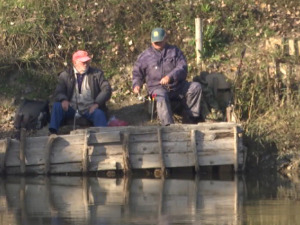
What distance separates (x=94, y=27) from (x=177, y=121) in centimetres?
323

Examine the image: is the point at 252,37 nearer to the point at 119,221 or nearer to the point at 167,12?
the point at 167,12

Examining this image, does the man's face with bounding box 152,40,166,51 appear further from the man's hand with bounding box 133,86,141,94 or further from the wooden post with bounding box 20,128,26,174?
the wooden post with bounding box 20,128,26,174

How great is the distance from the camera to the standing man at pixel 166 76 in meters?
17.0

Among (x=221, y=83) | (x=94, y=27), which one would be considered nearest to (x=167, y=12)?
(x=94, y=27)

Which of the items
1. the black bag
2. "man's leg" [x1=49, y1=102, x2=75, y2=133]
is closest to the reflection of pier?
"man's leg" [x1=49, y1=102, x2=75, y2=133]

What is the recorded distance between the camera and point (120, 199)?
45.8 feet

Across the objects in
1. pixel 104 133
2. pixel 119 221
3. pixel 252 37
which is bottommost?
pixel 119 221

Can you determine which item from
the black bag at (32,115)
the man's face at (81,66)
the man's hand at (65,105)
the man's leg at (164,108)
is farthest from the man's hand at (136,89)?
the black bag at (32,115)

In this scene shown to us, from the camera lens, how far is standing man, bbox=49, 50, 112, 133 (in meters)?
16.9

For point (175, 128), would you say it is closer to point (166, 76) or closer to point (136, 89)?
point (166, 76)

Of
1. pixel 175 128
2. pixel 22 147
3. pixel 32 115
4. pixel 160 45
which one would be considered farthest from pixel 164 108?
pixel 22 147

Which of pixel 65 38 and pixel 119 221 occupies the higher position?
pixel 65 38

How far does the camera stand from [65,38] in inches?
774

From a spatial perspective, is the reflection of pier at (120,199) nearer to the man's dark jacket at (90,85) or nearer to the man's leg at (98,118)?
the man's leg at (98,118)
